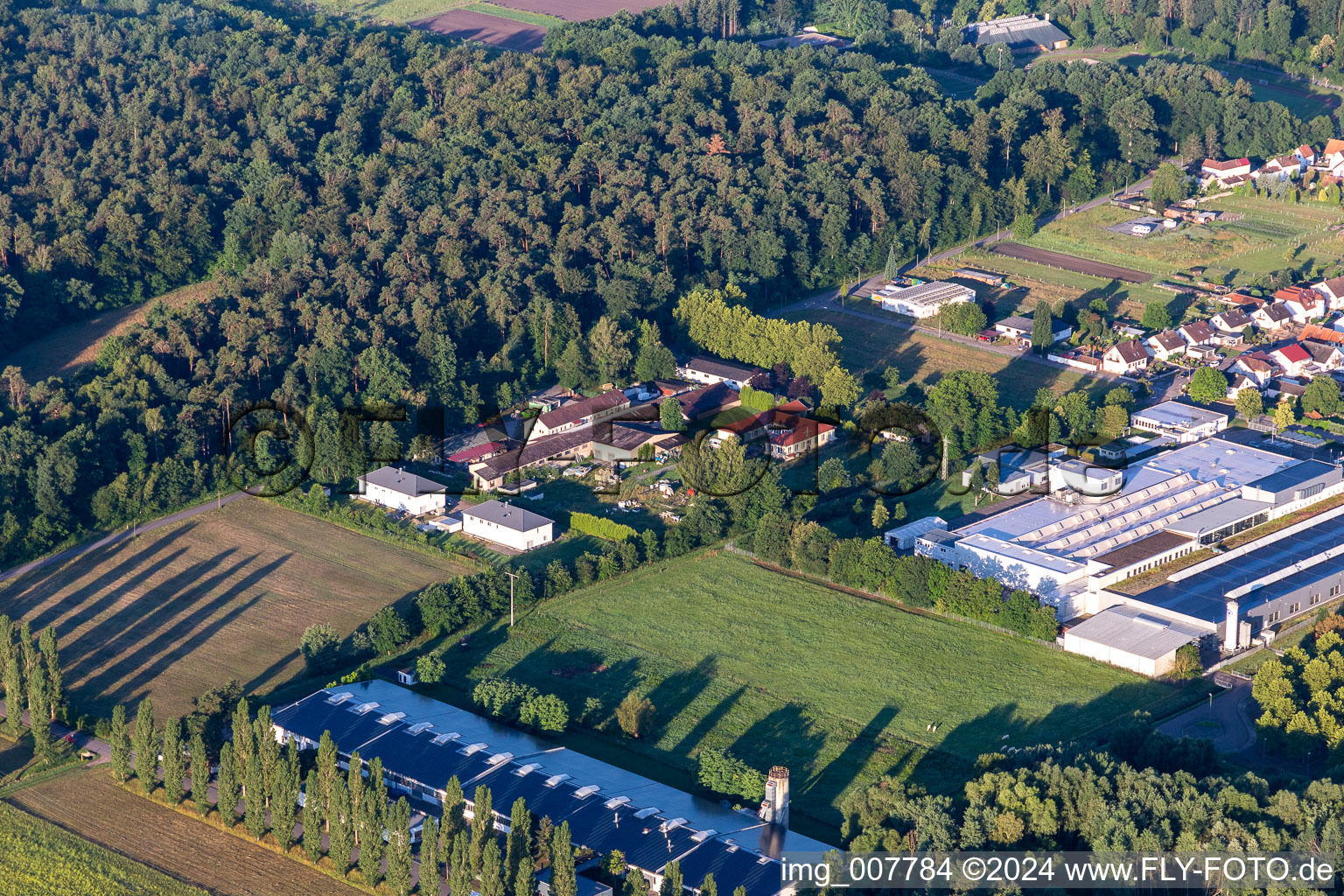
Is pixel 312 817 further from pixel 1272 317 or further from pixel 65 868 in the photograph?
pixel 1272 317

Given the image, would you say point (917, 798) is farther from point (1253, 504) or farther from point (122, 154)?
point (122, 154)

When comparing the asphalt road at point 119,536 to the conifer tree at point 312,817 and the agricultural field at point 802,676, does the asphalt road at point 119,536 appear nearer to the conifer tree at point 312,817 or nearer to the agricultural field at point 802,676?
the agricultural field at point 802,676

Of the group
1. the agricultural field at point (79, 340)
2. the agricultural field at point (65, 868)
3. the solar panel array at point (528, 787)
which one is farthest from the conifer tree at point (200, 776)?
the agricultural field at point (79, 340)

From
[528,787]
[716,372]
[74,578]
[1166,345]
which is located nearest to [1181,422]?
[1166,345]

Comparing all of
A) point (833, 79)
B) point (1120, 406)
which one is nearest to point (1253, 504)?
point (1120, 406)

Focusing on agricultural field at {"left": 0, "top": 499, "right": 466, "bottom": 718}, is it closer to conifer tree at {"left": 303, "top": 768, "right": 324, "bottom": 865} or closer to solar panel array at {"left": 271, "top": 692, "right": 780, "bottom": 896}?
solar panel array at {"left": 271, "top": 692, "right": 780, "bottom": 896}

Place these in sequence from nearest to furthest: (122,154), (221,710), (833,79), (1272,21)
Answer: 1. (221,710)
2. (122,154)
3. (833,79)
4. (1272,21)

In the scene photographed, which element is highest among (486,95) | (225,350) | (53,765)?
(486,95)
